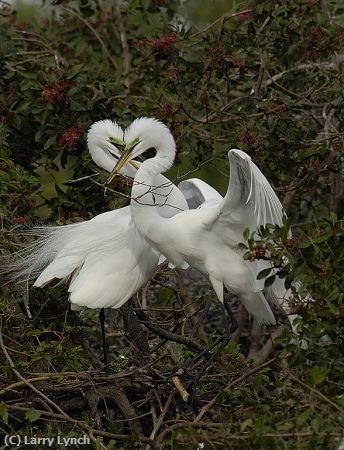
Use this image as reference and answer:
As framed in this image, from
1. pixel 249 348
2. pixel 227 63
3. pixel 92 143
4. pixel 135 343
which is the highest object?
pixel 227 63

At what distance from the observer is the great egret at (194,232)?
4.38m

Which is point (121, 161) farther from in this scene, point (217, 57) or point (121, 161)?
point (217, 57)

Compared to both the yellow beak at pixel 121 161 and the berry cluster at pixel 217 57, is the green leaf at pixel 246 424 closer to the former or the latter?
the yellow beak at pixel 121 161

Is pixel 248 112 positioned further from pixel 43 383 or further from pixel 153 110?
pixel 43 383

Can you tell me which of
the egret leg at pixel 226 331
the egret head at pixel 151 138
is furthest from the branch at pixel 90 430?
the egret head at pixel 151 138

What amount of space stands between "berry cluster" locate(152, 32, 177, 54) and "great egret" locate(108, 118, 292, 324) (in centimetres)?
65

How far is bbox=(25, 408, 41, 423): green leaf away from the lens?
3.50 m

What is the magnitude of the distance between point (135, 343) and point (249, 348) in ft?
5.15

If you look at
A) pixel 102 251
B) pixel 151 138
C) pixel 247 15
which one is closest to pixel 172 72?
pixel 247 15

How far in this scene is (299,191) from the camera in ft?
16.1

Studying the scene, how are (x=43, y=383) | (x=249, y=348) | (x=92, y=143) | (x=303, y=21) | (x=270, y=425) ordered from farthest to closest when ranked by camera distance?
(x=249, y=348) < (x=303, y=21) < (x=92, y=143) < (x=43, y=383) < (x=270, y=425)

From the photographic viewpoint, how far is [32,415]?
3.52m

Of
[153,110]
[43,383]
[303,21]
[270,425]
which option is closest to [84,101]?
[153,110]
